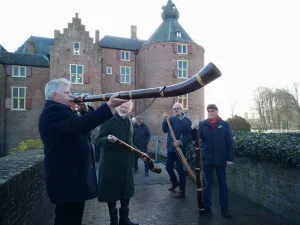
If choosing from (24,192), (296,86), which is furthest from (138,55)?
(296,86)

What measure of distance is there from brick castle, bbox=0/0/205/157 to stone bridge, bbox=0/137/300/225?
60.5 feet

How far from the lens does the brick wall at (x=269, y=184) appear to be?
4.45 m

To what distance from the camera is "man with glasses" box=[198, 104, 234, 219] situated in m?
4.83

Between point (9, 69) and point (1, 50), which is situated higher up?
point (1, 50)

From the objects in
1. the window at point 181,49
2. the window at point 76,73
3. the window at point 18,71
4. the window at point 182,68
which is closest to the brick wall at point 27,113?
the window at point 18,71

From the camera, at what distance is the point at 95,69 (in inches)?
971

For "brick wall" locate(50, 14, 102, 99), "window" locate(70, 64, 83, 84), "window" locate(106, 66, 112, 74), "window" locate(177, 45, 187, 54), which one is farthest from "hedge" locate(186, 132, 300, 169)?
"window" locate(106, 66, 112, 74)

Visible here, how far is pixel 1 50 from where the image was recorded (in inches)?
980

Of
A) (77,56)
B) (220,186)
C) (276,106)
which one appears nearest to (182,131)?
(220,186)

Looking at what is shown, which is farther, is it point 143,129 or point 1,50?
point 1,50

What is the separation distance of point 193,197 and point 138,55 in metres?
23.5

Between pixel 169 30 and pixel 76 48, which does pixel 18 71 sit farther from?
pixel 169 30

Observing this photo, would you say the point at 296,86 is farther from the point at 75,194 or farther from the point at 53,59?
the point at 75,194

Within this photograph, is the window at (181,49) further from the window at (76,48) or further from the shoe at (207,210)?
the shoe at (207,210)
